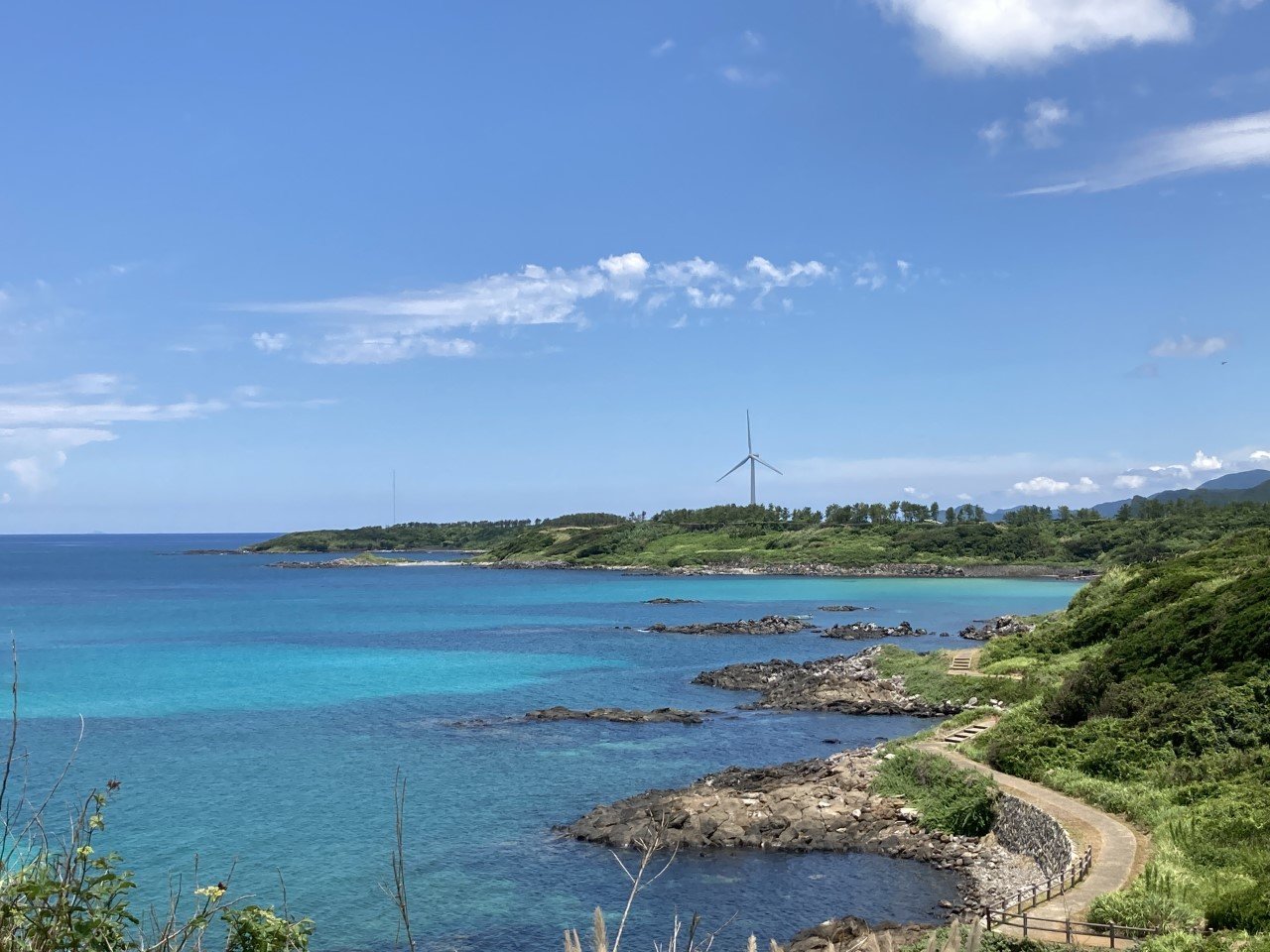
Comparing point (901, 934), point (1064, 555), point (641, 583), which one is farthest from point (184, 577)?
point (901, 934)

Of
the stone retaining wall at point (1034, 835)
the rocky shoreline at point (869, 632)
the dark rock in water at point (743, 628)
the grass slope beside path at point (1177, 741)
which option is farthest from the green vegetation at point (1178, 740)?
the dark rock in water at point (743, 628)

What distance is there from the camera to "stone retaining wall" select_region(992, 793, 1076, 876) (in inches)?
925

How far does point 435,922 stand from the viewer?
2467cm

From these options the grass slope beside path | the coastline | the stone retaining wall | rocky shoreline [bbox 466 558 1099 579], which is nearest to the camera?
the grass slope beside path

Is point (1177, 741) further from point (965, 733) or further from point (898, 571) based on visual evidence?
point (898, 571)

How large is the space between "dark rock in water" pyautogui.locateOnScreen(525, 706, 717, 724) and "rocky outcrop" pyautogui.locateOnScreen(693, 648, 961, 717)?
542 cm

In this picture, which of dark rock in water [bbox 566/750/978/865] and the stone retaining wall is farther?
dark rock in water [bbox 566/750/978/865]

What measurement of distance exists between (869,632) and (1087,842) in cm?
6564

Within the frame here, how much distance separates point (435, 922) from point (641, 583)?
135 m

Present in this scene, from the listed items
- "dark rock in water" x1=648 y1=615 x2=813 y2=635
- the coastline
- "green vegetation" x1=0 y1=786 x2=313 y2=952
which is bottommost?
"dark rock in water" x1=648 y1=615 x2=813 y2=635

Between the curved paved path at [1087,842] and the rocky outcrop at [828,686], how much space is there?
66.8 feet

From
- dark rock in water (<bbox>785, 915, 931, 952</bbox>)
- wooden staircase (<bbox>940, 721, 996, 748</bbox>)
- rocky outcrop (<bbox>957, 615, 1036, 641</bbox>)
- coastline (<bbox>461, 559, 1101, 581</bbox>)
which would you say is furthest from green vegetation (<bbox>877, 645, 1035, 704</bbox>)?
coastline (<bbox>461, 559, 1101, 581</bbox>)

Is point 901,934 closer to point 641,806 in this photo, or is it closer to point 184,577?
point 641,806

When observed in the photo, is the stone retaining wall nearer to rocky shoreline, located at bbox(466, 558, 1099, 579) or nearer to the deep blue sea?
the deep blue sea
